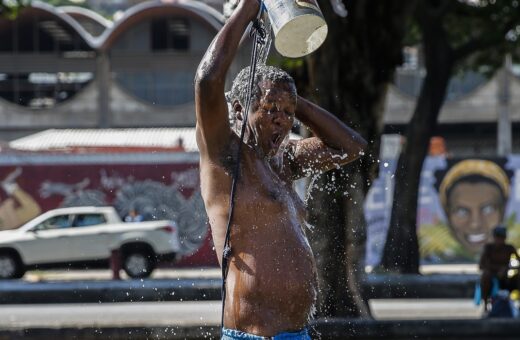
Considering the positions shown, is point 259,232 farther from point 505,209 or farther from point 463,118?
point 463,118

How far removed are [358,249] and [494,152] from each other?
109 ft

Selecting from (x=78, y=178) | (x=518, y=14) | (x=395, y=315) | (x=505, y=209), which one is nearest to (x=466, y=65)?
(x=505, y=209)

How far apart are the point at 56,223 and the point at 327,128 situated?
1677cm

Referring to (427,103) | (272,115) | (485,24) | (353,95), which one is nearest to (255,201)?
(272,115)

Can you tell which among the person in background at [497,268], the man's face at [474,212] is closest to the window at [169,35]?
the man's face at [474,212]

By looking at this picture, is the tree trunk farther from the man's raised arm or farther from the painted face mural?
the man's raised arm

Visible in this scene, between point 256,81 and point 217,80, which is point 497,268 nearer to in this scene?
point 256,81

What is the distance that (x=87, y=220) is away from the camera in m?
20.2

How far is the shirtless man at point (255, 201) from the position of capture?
11.2 feet

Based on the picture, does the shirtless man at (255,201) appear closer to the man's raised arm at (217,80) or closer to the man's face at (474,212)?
the man's raised arm at (217,80)

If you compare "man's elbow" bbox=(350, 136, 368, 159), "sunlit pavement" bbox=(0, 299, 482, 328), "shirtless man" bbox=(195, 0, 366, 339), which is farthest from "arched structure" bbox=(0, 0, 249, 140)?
"shirtless man" bbox=(195, 0, 366, 339)

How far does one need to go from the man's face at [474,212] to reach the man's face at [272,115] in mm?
20179

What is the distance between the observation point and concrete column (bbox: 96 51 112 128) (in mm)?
38375

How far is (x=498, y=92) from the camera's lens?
131 ft
